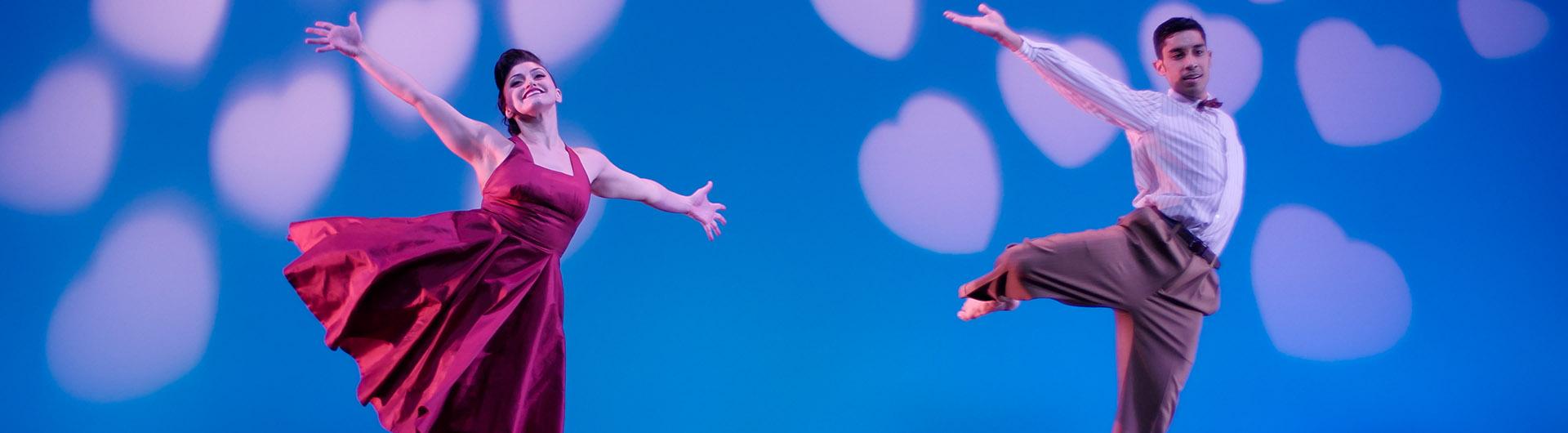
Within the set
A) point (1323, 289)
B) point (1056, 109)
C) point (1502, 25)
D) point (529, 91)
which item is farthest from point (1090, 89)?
point (1502, 25)

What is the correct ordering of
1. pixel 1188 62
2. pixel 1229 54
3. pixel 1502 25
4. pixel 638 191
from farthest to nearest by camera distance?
pixel 1502 25
pixel 1229 54
pixel 638 191
pixel 1188 62

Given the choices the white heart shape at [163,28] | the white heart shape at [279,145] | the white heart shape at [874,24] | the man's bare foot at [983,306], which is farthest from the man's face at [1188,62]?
the white heart shape at [163,28]

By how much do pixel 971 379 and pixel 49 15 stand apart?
305cm

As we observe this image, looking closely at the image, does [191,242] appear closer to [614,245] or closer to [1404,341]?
[614,245]

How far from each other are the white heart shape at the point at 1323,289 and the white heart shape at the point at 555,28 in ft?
7.83

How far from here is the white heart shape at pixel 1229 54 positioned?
3.71 m

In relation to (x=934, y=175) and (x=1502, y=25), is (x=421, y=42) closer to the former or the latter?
(x=934, y=175)

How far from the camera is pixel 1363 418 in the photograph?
367 cm

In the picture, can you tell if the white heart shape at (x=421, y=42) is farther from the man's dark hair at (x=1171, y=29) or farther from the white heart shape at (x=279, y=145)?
Answer: the man's dark hair at (x=1171, y=29)

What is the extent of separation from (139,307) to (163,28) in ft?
2.77

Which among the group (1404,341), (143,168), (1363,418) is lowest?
(1363,418)

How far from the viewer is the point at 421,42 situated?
3.25 meters

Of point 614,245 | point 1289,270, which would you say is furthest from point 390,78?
point 1289,270

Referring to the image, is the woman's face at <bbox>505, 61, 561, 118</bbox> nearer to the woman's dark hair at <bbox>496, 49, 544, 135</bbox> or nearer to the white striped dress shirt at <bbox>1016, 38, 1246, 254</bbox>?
the woman's dark hair at <bbox>496, 49, 544, 135</bbox>
